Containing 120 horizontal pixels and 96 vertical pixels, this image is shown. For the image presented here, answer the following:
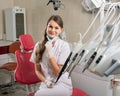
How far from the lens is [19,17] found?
428 cm

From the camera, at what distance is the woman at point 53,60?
1771 millimetres

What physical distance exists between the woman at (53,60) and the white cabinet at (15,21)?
2.42 meters

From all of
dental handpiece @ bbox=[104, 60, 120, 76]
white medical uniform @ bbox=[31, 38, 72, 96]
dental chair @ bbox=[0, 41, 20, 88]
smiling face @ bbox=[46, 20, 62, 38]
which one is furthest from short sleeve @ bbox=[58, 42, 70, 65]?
dental chair @ bbox=[0, 41, 20, 88]

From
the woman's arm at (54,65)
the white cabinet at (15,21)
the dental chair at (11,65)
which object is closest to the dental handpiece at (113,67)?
the woman's arm at (54,65)

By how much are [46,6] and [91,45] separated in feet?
9.31

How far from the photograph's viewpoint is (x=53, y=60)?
1730mm

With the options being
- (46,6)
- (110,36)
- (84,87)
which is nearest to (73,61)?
(110,36)

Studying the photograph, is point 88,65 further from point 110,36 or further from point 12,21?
point 12,21

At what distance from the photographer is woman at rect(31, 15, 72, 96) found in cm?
177

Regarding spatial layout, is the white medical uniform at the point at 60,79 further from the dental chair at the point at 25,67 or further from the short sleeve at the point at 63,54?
the dental chair at the point at 25,67

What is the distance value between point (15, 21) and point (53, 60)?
2695 mm

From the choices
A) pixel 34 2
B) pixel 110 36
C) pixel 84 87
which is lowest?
pixel 84 87

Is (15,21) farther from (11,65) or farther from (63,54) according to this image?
(63,54)

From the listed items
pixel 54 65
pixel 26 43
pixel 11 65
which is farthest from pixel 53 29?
pixel 11 65
